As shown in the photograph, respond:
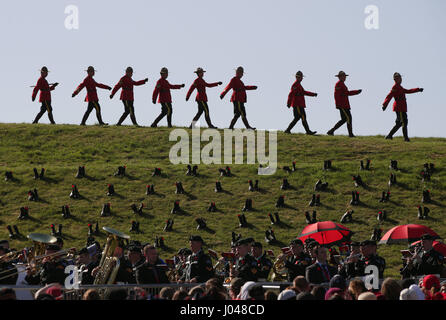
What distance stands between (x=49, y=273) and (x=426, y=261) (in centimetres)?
674

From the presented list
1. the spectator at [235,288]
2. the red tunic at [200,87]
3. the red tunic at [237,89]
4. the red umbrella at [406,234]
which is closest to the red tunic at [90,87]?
the red tunic at [200,87]

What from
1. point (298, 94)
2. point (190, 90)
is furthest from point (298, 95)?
point (190, 90)

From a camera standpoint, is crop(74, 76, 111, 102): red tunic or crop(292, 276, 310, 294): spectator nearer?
crop(292, 276, 310, 294): spectator

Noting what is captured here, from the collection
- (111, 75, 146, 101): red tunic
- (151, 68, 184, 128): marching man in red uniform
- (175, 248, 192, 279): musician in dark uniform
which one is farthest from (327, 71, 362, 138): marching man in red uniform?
(175, 248, 192, 279): musician in dark uniform

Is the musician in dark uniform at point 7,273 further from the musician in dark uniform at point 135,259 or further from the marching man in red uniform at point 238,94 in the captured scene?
the marching man in red uniform at point 238,94

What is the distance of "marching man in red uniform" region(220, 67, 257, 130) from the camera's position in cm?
3288

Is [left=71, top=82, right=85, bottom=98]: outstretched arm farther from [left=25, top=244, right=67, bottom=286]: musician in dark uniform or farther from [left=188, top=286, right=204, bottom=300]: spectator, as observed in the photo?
[left=188, top=286, right=204, bottom=300]: spectator

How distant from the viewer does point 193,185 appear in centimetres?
2709

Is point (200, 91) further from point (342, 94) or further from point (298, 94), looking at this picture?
point (342, 94)

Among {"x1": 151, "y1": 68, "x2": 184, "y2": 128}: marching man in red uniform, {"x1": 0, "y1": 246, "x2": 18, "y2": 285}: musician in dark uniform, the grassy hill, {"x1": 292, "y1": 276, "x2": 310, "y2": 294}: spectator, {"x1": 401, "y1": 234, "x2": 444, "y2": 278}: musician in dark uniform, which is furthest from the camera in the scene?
{"x1": 151, "y1": 68, "x2": 184, "y2": 128}: marching man in red uniform

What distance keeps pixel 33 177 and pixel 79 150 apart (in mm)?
3513

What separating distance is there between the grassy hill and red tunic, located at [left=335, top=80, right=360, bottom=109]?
3.96 feet

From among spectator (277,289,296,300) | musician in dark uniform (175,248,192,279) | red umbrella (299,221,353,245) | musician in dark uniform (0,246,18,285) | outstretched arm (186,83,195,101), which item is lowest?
musician in dark uniform (175,248,192,279)

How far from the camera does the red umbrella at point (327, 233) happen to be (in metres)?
18.6
